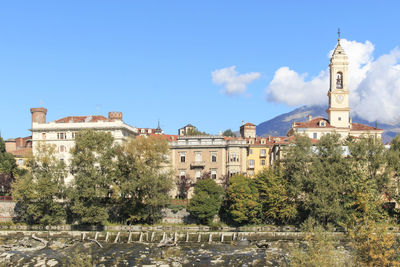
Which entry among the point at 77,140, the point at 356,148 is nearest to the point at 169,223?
the point at 77,140

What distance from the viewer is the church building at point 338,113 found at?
84250mm

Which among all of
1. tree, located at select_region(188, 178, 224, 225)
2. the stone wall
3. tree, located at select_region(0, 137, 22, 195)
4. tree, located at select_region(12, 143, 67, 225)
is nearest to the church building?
tree, located at select_region(188, 178, 224, 225)

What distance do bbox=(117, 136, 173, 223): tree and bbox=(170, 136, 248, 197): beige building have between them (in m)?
12.9

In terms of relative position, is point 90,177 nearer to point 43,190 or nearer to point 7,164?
point 43,190

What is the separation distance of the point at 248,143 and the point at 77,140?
32120 millimetres

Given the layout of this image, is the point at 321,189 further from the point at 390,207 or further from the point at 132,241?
the point at 132,241

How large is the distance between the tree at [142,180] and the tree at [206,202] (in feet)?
13.6

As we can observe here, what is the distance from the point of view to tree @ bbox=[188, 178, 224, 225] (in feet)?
213

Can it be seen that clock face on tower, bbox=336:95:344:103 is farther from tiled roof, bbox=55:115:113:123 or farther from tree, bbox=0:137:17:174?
tree, bbox=0:137:17:174

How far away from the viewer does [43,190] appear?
62.0 metres

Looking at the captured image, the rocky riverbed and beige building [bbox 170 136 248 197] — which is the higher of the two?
beige building [bbox 170 136 248 197]

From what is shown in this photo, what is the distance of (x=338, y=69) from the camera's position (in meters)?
88.1

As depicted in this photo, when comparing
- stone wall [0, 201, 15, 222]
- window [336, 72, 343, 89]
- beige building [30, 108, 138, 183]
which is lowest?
stone wall [0, 201, 15, 222]

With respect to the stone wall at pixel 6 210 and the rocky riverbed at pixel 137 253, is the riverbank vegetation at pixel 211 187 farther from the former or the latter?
the rocky riverbed at pixel 137 253
